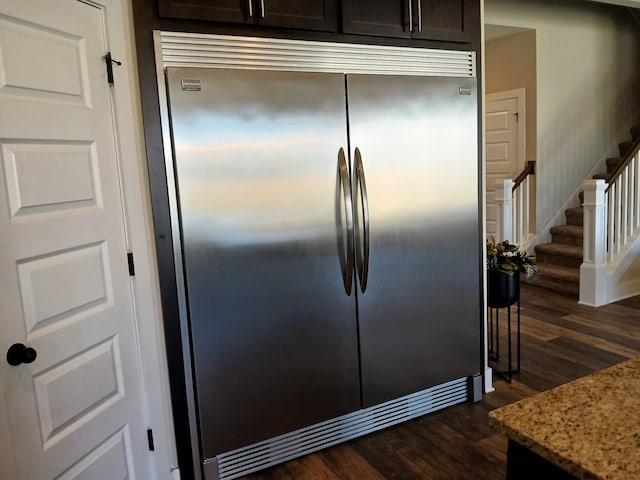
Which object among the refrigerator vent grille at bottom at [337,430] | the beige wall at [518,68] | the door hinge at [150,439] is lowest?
the refrigerator vent grille at bottom at [337,430]

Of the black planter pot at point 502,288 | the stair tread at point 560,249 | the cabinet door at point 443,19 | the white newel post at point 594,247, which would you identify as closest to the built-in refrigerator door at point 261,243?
the cabinet door at point 443,19

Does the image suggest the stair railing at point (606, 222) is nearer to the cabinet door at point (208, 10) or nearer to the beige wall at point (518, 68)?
the beige wall at point (518, 68)

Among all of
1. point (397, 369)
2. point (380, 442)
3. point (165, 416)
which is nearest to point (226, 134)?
point (165, 416)

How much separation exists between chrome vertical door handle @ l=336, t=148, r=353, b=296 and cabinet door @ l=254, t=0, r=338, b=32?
54cm

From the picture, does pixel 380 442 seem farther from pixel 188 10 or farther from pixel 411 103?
pixel 188 10

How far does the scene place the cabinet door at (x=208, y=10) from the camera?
186 centimetres

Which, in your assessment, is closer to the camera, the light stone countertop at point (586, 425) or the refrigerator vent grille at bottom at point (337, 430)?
the light stone countertop at point (586, 425)

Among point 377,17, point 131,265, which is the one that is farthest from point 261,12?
point 131,265

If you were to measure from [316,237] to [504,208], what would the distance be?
3566 millimetres

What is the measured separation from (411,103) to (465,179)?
49 cm

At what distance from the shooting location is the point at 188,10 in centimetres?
189

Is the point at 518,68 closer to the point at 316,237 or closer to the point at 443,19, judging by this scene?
the point at 443,19

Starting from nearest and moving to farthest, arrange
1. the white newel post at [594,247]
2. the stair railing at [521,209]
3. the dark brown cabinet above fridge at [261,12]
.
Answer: the dark brown cabinet above fridge at [261,12]
the white newel post at [594,247]
the stair railing at [521,209]

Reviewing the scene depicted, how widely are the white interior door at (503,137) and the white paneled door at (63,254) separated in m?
4.82
